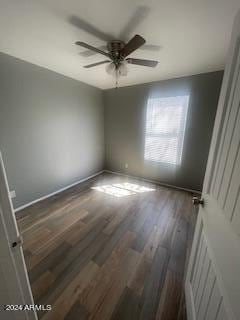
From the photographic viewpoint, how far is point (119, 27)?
144 cm

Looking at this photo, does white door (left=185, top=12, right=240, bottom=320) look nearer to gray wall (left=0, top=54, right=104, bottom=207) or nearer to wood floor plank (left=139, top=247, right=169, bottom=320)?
wood floor plank (left=139, top=247, right=169, bottom=320)

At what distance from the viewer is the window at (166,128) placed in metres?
2.88

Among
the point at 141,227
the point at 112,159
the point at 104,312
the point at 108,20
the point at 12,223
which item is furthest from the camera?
the point at 112,159

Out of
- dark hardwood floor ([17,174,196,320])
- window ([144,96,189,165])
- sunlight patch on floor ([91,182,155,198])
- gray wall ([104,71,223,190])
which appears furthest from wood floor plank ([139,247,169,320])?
window ([144,96,189,165])

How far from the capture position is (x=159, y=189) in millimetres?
3162

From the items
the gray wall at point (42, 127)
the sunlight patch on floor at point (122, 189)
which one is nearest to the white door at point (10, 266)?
the gray wall at point (42, 127)

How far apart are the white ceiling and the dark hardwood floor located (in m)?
2.45

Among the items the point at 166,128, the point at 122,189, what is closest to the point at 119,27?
the point at 166,128

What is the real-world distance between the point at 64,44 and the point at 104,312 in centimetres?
285

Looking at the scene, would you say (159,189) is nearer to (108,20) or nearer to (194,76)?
(194,76)

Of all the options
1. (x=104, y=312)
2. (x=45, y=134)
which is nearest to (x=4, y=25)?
(x=45, y=134)

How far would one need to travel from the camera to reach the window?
9.45ft

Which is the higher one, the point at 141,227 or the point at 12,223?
the point at 12,223

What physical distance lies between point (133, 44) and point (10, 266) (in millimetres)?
1975
